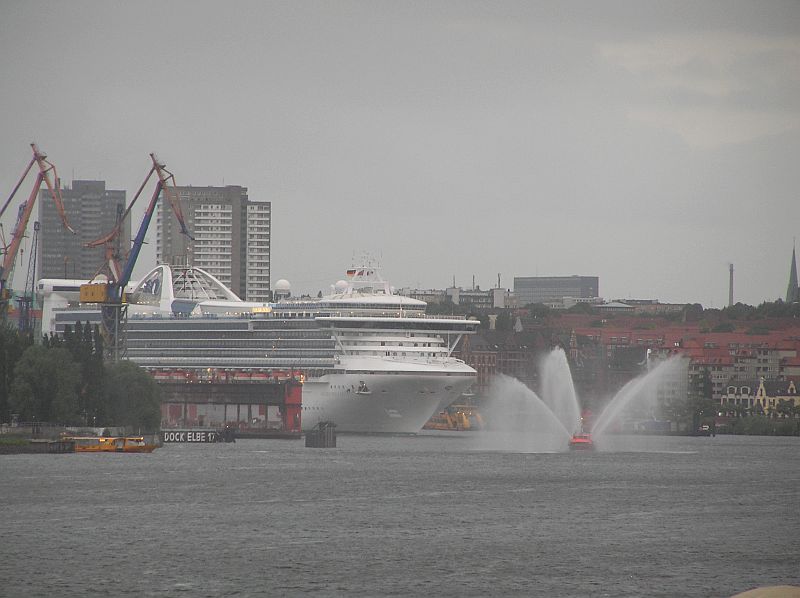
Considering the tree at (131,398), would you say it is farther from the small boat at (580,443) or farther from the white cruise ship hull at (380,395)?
the small boat at (580,443)

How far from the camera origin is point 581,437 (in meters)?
122

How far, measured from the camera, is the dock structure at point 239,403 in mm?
144750

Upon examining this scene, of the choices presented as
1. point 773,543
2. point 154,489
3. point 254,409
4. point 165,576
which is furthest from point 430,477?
point 254,409

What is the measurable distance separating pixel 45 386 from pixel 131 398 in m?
12.4

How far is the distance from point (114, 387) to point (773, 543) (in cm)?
6659

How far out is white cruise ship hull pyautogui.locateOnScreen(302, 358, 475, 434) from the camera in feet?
472

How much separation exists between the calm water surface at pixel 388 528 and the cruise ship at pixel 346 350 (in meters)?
40.7

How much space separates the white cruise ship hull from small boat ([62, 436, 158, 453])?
111 feet

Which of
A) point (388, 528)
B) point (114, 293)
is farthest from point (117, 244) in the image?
point (388, 528)

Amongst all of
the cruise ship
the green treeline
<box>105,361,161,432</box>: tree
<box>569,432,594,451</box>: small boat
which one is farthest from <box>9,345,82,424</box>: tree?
the cruise ship

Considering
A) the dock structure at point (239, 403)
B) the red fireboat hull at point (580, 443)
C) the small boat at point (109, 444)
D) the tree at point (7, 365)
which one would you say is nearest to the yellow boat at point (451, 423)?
the dock structure at point (239, 403)

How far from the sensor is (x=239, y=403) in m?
148

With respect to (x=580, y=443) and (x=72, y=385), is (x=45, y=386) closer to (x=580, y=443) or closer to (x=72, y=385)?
(x=72, y=385)

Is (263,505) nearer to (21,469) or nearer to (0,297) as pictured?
(21,469)
